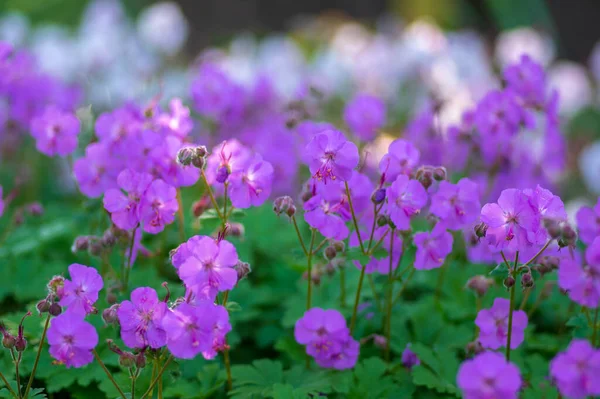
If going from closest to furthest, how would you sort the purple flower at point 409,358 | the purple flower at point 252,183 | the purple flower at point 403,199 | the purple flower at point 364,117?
the purple flower at point 403,199
the purple flower at point 252,183
the purple flower at point 409,358
the purple flower at point 364,117

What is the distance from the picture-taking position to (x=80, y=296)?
1.44 m

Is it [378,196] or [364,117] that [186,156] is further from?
[364,117]

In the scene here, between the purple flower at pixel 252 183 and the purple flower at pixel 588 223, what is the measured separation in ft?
2.30

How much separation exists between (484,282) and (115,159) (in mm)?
1048

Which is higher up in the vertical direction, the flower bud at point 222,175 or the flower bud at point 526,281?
the flower bud at point 222,175

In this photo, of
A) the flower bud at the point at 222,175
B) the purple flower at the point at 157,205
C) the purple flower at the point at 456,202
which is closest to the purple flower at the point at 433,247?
the purple flower at the point at 456,202

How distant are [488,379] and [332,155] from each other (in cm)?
60

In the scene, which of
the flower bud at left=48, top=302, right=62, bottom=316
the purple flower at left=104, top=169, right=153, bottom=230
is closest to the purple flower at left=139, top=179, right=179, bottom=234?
the purple flower at left=104, top=169, right=153, bottom=230

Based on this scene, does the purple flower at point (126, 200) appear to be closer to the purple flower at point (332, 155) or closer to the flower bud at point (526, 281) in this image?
the purple flower at point (332, 155)

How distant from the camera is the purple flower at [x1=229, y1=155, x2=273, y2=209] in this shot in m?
1.61

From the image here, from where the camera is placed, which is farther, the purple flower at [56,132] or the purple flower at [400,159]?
the purple flower at [56,132]

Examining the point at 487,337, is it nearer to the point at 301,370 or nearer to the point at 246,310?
the point at 301,370

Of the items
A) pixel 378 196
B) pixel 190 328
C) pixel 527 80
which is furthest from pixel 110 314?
pixel 527 80

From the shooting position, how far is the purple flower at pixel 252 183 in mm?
1614
